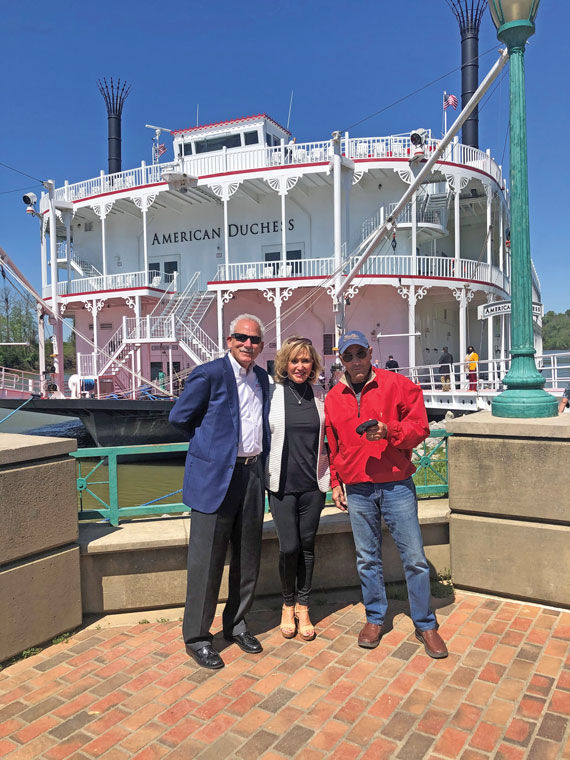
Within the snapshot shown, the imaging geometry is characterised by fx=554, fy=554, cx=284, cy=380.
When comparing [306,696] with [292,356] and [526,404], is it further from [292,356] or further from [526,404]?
[526,404]

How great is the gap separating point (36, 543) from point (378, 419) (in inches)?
81.6

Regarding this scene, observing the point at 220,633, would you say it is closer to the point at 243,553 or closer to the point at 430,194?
the point at 243,553

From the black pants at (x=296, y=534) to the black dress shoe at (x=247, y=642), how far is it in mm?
295

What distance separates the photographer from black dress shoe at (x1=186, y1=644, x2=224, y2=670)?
2928 mm

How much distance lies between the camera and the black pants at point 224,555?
10.1 feet

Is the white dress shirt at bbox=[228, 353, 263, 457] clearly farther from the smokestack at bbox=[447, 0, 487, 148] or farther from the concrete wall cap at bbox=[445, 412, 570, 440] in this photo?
the smokestack at bbox=[447, 0, 487, 148]

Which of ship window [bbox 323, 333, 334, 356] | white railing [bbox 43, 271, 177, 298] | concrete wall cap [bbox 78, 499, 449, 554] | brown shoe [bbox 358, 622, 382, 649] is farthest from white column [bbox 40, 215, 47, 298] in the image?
brown shoe [bbox 358, 622, 382, 649]

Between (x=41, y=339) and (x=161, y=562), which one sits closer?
(x=161, y=562)

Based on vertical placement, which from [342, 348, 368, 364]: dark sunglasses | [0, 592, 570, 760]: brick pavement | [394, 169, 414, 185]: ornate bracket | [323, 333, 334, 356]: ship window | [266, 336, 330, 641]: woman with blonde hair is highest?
[394, 169, 414, 185]: ornate bracket

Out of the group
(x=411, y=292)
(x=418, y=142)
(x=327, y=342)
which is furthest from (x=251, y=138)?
(x=411, y=292)

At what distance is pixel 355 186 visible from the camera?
1955 cm

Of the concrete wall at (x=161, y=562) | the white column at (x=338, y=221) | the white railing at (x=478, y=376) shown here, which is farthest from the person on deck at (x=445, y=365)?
the concrete wall at (x=161, y=562)

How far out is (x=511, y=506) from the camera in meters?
3.56

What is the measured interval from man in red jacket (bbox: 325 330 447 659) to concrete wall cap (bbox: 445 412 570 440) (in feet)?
2.26
